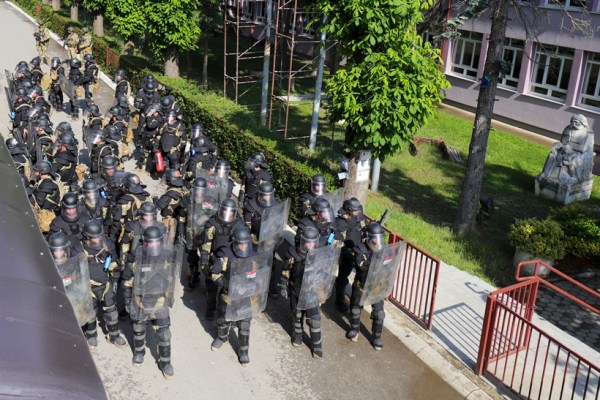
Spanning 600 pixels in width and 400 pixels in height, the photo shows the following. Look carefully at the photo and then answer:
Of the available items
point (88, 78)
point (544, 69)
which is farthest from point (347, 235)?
point (544, 69)

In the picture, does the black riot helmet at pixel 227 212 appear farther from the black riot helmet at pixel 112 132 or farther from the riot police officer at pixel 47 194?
the black riot helmet at pixel 112 132

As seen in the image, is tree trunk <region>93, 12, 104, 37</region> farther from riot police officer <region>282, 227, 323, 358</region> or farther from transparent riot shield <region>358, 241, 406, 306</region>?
transparent riot shield <region>358, 241, 406, 306</region>

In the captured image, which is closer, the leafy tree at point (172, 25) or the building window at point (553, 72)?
the leafy tree at point (172, 25)

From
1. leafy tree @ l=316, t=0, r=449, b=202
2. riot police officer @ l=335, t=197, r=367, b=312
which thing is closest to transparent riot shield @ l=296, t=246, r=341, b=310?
riot police officer @ l=335, t=197, r=367, b=312

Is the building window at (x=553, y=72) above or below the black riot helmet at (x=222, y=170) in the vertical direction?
above

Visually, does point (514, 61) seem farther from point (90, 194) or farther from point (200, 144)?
point (90, 194)

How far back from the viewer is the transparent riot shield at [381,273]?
835 cm

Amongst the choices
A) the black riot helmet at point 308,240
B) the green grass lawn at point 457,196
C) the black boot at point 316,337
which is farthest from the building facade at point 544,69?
the black boot at point 316,337

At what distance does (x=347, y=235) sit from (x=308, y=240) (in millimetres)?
1098

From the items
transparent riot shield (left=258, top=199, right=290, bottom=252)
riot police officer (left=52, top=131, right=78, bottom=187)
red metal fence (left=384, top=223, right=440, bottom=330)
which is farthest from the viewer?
riot police officer (left=52, top=131, right=78, bottom=187)

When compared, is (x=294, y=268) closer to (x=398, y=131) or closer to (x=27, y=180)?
(x=398, y=131)

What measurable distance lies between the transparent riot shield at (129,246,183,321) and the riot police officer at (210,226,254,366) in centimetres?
55

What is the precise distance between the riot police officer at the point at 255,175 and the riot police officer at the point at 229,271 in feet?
10.9

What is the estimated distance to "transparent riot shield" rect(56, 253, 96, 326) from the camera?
731cm
